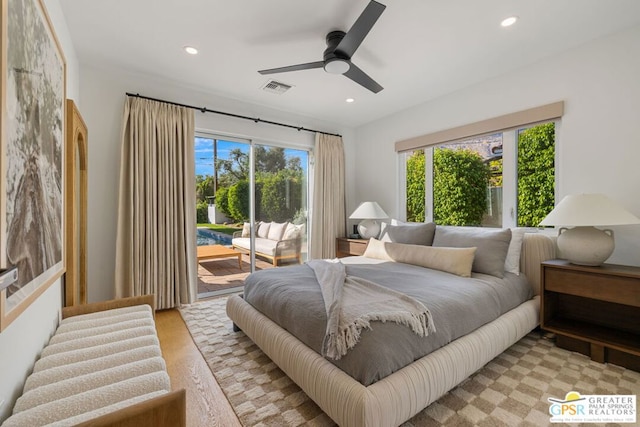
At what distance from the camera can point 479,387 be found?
1.72 m

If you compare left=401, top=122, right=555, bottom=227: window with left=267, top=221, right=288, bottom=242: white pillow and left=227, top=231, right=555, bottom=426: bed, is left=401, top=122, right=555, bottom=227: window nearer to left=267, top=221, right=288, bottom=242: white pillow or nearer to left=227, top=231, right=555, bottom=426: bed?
left=227, top=231, right=555, bottom=426: bed

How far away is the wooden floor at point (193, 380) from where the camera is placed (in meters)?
1.50

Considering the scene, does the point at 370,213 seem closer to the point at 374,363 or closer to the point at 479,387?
the point at 479,387

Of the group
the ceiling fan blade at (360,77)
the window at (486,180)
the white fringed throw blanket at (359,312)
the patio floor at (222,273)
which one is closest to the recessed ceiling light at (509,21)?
the ceiling fan blade at (360,77)

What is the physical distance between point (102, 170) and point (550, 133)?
461 centimetres

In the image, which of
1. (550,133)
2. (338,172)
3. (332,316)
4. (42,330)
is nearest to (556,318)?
(550,133)

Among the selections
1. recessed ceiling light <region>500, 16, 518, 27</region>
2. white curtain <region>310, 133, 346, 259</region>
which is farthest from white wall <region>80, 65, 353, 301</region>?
recessed ceiling light <region>500, 16, 518, 27</region>

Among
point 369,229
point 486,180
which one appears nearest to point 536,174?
point 486,180

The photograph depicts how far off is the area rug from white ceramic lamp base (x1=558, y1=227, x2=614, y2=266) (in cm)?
A: 73

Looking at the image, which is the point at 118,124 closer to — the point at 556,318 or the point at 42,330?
the point at 42,330

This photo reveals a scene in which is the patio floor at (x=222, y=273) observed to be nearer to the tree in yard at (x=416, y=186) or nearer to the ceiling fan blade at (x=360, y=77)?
the tree in yard at (x=416, y=186)

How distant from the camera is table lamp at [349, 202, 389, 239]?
13.0ft

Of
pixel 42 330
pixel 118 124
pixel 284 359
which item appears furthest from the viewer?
pixel 118 124

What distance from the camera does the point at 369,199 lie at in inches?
183
